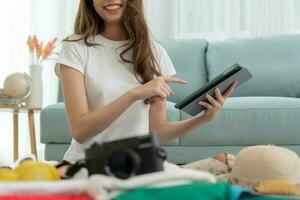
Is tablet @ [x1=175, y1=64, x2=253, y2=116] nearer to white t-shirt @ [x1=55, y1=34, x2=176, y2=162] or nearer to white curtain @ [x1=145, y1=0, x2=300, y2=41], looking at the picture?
white t-shirt @ [x1=55, y1=34, x2=176, y2=162]

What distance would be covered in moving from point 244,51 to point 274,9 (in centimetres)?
46

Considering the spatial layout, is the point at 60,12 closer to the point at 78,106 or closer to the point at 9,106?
the point at 9,106

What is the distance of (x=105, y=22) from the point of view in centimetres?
147

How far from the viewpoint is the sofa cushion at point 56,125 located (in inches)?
84.4

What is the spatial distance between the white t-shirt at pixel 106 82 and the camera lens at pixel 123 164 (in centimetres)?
72

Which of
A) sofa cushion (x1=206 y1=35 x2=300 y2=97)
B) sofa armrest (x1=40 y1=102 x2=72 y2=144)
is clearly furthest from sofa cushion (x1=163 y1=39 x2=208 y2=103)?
sofa armrest (x1=40 y1=102 x2=72 y2=144)

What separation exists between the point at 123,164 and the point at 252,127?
1.50m

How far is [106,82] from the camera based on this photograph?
4.60 feet

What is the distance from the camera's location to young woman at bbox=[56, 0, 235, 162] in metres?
1.35

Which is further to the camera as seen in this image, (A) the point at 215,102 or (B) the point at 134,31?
(B) the point at 134,31

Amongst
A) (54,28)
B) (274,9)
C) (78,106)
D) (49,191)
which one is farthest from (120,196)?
(54,28)

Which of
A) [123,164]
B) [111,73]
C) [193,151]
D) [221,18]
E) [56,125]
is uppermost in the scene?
[221,18]

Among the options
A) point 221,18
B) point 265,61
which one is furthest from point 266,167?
point 221,18

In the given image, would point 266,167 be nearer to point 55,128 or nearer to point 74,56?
point 74,56
